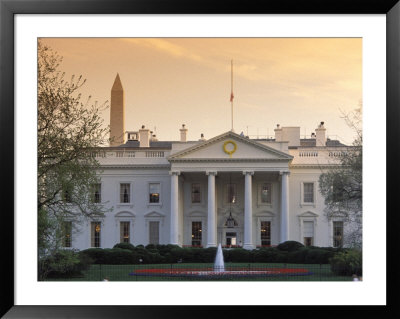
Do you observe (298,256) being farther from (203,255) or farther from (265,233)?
(265,233)

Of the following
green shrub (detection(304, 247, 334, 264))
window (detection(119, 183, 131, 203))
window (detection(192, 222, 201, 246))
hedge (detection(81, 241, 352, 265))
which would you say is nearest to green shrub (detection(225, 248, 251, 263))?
hedge (detection(81, 241, 352, 265))

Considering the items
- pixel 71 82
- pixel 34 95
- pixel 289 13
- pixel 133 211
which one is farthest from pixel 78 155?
pixel 133 211

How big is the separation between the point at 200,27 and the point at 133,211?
40.3 metres

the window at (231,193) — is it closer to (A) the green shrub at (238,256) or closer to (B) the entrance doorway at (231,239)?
(B) the entrance doorway at (231,239)

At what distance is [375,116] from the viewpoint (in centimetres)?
1033

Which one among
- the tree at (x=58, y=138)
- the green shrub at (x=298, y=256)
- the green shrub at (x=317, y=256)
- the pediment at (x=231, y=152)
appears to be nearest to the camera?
the tree at (x=58, y=138)

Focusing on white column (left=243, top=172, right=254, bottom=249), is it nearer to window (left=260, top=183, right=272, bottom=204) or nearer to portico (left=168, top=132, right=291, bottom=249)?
portico (left=168, top=132, right=291, bottom=249)

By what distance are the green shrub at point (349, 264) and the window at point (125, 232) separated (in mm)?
28031

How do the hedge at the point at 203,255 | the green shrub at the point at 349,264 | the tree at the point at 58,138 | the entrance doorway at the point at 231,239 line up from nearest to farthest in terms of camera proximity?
the tree at the point at 58,138
the green shrub at the point at 349,264
the hedge at the point at 203,255
the entrance doorway at the point at 231,239

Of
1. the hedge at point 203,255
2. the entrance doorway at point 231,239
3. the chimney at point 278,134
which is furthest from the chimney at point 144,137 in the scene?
the hedge at point 203,255

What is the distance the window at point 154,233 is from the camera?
49.9m

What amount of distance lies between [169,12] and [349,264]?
12106mm

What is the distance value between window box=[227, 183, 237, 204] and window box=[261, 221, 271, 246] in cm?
246

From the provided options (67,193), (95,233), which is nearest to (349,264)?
(67,193)
